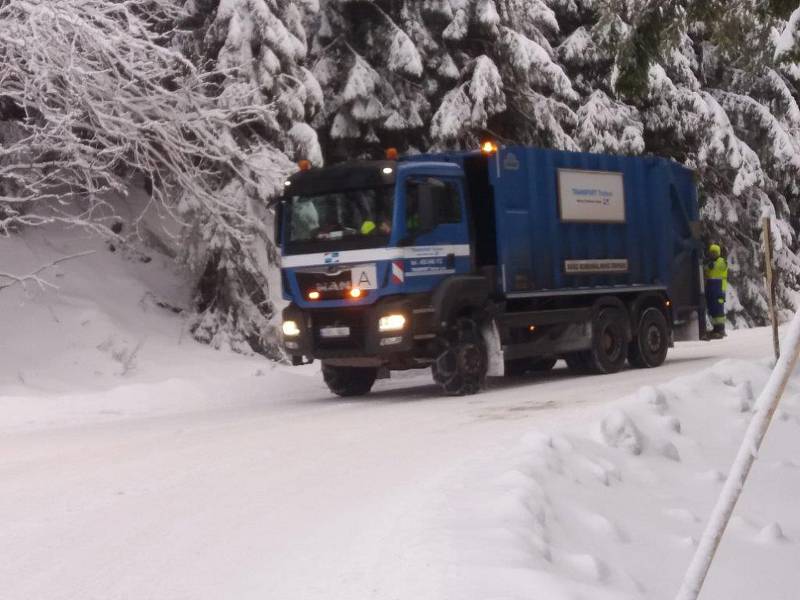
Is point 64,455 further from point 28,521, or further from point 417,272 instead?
point 417,272

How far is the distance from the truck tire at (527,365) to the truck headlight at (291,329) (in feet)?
14.6

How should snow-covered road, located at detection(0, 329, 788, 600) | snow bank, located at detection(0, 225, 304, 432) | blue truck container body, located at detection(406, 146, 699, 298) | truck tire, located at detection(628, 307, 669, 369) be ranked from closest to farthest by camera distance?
1. snow-covered road, located at detection(0, 329, 788, 600)
2. snow bank, located at detection(0, 225, 304, 432)
3. blue truck container body, located at detection(406, 146, 699, 298)
4. truck tire, located at detection(628, 307, 669, 369)

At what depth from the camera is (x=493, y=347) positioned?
16.1 metres

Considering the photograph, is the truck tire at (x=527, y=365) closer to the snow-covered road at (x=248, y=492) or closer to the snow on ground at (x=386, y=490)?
the snow on ground at (x=386, y=490)

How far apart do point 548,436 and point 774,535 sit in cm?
184

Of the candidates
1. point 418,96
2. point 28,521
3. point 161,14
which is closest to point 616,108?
point 418,96

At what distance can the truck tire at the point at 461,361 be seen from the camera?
616 inches

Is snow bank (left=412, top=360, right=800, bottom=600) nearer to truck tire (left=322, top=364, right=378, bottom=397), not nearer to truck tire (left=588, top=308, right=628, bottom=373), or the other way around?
truck tire (left=588, top=308, right=628, bottom=373)

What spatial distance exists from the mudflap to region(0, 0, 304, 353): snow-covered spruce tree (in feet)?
14.0

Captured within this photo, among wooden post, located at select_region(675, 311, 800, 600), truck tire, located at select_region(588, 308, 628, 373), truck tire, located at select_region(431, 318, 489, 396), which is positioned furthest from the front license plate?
wooden post, located at select_region(675, 311, 800, 600)

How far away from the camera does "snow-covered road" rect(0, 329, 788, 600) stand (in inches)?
263

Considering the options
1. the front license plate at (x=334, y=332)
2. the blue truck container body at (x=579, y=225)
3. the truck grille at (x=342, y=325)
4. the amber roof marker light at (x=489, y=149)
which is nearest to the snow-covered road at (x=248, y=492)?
the truck grille at (x=342, y=325)

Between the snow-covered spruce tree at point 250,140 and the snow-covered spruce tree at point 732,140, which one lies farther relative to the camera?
the snow-covered spruce tree at point 732,140

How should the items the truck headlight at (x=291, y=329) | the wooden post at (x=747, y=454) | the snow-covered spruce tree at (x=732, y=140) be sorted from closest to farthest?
the wooden post at (x=747, y=454), the truck headlight at (x=291, y=329), the snow-covered spruce tree at (x=732, y=140)
